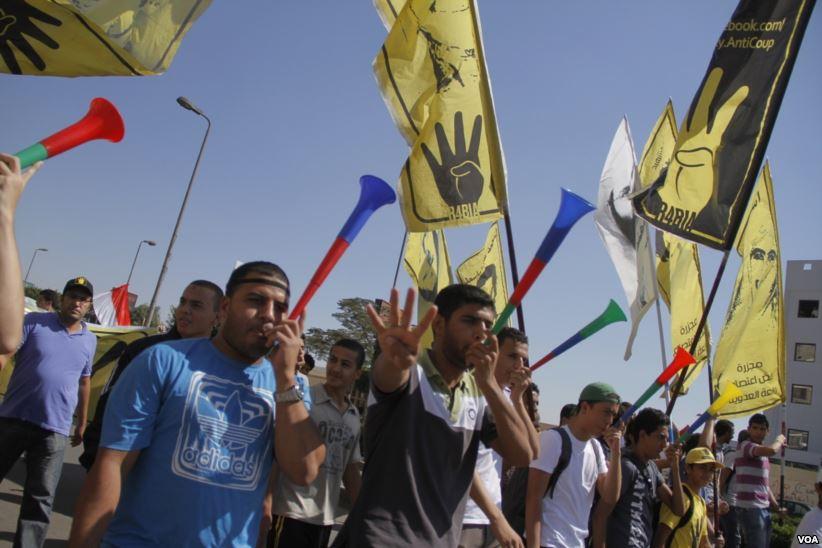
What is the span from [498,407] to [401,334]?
611mm

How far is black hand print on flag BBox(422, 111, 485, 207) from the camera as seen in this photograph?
452 cm

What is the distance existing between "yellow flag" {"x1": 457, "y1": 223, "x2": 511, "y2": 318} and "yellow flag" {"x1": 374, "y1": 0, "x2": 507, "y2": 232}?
447 centimetres

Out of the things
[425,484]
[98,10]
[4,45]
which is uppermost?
[98,10]

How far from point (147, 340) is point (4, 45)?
167 cm

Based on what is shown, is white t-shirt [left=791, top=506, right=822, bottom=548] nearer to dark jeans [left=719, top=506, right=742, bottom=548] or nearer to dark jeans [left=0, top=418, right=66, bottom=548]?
dark jeans [left=719, top=506, right=742, bottom=548]

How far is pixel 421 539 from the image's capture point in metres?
2.26

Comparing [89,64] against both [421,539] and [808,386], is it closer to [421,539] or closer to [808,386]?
[421,539]

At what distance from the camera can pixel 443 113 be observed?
15.3 feet

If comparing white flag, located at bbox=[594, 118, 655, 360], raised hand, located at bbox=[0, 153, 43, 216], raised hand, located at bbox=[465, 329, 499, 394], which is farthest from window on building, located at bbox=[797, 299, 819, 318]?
raised hand, located at bbox=[0, 153, 43, 216]

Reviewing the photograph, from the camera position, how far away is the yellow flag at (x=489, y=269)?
29.7 ft

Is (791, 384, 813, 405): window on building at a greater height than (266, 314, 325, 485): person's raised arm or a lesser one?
greater

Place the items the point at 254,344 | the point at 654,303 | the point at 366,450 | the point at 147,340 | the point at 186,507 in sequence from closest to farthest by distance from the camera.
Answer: the point at 186,507, the point at 254,344, the point at 366,450, the point at 147,340, the point at 654,303

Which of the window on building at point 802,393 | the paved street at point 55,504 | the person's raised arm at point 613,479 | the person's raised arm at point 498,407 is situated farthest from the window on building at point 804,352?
the person's raised arm at point 498,407

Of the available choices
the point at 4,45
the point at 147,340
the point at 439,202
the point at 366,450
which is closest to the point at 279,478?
the point at 147,340
